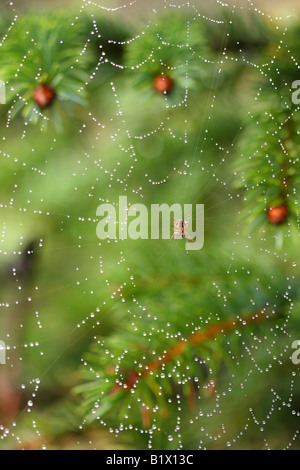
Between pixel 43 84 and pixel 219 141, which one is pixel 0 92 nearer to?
pixel 43 84

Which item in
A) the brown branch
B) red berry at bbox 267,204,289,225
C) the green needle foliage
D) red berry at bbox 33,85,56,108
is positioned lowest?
the brown branch

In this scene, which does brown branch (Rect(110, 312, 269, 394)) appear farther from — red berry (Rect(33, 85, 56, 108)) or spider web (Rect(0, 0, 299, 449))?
red berry (Rect(33, 85, 56, 108))

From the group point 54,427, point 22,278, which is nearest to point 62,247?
point 22,278

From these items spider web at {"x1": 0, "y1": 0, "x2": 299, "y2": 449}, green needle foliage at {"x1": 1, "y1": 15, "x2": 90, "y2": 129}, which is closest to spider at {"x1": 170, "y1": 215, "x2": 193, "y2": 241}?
spider web at {"x1": 0, "y1": 0, "x2": 299, "y2": 449}

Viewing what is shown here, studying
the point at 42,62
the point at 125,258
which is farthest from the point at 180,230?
the point at 42,62

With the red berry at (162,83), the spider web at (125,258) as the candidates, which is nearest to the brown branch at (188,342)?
the spider web at (125,258)

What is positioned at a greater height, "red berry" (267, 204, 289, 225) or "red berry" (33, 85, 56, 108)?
"red berry" (33, 85, 56, 108)

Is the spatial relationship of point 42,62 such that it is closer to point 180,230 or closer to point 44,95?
point 44,95
